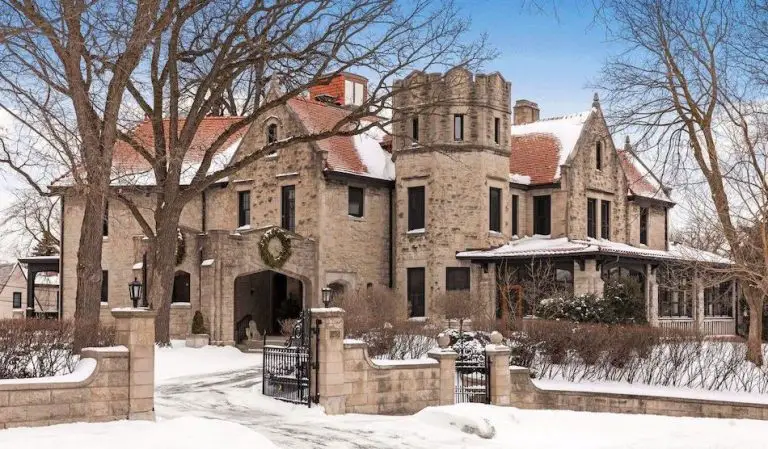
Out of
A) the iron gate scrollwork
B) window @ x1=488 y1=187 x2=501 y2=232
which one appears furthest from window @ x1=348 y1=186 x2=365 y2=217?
the iron gate scrollwork

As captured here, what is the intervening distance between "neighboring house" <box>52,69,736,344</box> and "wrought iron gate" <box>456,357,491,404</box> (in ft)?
38.3

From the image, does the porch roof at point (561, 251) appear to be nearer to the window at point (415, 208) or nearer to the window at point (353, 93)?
the window at point (415, 208)

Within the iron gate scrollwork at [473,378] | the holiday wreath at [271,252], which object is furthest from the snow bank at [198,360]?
the iron gate scrollwork at [473,378]

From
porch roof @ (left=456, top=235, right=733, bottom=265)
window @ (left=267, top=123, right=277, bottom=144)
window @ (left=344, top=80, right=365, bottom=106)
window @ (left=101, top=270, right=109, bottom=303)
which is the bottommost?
window @ (left=101, top=270, right=109, bottom=303)

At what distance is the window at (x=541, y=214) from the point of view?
130 feet

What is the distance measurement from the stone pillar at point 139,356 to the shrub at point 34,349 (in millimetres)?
2579

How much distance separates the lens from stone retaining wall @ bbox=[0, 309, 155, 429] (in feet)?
50.2

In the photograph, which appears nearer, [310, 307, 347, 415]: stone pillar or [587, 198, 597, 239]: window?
[310, 307, 347, 415]: stone pillar

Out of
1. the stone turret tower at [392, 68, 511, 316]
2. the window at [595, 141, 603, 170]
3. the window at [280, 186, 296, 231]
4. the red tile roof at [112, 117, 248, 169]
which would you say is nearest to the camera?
the stone turret tower at [392, 68, 511, 316]

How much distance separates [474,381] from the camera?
2316cm

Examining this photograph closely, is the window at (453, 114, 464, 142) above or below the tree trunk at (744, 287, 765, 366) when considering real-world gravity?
above

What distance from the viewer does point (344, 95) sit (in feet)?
149

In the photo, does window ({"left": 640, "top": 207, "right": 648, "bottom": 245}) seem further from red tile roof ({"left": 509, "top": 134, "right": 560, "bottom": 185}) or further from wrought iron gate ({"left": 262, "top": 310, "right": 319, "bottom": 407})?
wrought iron gate ({"left": 262, "top": 310, "right": 319, "bottom": 407})

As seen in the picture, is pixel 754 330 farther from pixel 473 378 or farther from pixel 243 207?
pixel 243 207
